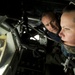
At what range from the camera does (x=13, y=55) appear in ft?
3.33

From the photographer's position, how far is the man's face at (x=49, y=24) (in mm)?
1006

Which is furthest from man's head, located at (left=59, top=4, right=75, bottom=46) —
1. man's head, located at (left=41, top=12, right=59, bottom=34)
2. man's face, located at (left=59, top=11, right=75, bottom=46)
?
man's head, located at (left=41, top=12, right=59, bottom=34)

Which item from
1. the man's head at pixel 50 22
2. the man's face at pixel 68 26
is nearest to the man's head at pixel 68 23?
the man's face at pixel 68 26

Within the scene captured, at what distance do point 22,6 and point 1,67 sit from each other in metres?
0.34

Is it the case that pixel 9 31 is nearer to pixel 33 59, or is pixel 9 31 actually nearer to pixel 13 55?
pixel 13 55

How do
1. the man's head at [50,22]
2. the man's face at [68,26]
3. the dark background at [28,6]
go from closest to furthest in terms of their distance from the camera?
the man's face at [68,26] < the dark background at [28,6] < the man's head at [50,22]

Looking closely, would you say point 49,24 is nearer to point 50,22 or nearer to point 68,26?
point 50,22

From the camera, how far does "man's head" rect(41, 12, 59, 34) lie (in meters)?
1.00

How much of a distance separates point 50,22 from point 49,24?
1 cm

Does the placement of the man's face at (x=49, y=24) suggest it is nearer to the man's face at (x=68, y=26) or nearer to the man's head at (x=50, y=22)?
the man's head at (x=50, y=22)

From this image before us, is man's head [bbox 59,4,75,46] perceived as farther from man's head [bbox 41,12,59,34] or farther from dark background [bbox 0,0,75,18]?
man's head [bbox 41,12,59,34]

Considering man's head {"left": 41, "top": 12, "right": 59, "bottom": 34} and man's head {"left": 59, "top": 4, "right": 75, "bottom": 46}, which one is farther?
man's head {"left": 41, "top": 12, "right": 59, "bottom": 34}

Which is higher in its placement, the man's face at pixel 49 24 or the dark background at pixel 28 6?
the dark background at pixel 28 6

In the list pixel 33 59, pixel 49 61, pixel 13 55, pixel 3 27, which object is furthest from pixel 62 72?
pixel 3 27
